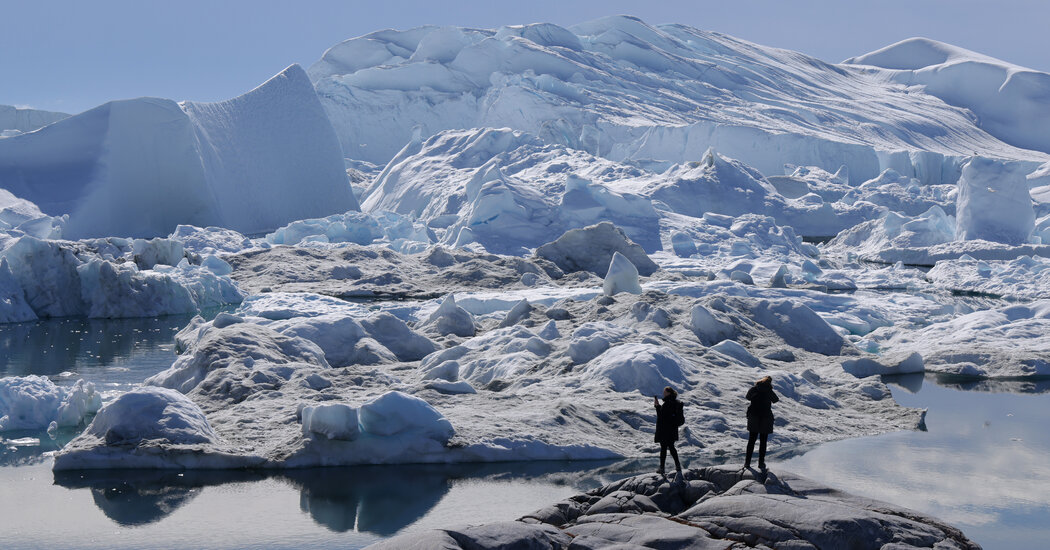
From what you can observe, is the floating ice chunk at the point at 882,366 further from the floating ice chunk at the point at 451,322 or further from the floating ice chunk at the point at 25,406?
the floating ice chunk at the point at 25,406

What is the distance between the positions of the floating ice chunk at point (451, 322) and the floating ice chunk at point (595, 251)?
8.15 m

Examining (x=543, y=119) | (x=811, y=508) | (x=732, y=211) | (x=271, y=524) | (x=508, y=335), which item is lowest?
(x=271, y=524)

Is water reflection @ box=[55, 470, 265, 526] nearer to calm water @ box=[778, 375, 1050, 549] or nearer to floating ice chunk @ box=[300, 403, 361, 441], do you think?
floating ice chunk @ box=[300, 403, 361, 441]

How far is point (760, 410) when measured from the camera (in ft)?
21.0

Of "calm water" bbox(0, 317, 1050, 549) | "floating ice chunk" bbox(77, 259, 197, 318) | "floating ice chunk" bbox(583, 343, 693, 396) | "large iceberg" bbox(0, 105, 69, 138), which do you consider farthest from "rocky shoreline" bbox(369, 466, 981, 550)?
"large iceberg" bbox(0, 105, 69, 138)

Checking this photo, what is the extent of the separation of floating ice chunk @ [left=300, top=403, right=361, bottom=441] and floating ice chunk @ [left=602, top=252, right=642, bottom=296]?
8985mm

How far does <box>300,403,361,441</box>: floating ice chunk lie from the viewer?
27.2ft

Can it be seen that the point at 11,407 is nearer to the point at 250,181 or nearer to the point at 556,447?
the point at 556,447

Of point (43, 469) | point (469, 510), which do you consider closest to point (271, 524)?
point (469, 510)

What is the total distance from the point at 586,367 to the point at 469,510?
3.95 meters

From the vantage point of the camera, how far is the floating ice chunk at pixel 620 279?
16891 millimetres

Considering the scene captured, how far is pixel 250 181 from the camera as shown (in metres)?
30.8

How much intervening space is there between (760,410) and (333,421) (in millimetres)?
3670

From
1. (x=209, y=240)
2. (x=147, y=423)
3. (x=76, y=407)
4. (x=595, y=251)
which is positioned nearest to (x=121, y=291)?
(x=209, y=240)
